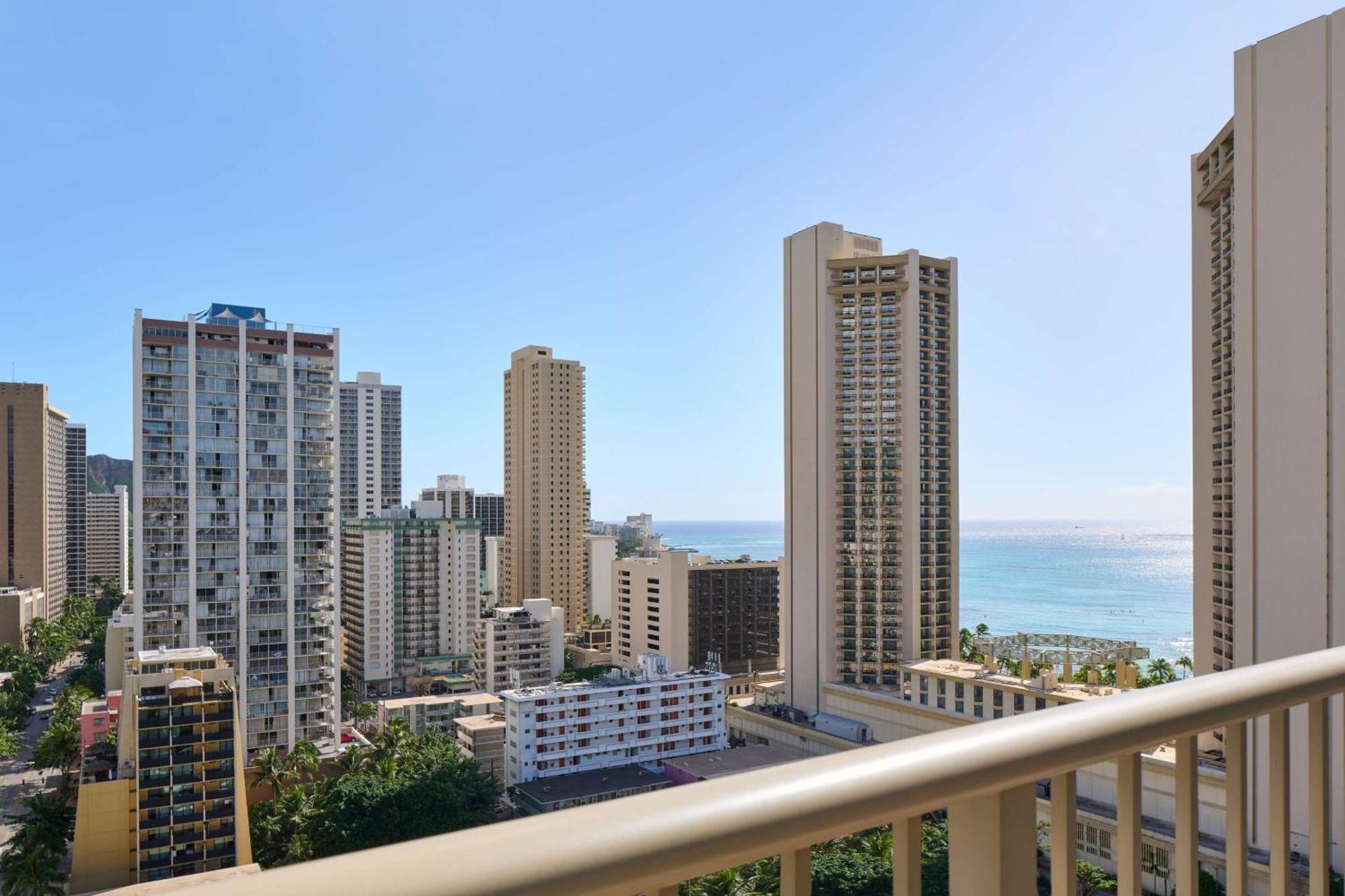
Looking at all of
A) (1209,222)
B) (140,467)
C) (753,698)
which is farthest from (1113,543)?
(140,467)

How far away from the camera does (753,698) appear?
22734mm

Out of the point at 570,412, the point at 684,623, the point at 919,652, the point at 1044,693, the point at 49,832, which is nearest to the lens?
the point at 49,832

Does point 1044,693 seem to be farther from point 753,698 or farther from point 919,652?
point 753,698

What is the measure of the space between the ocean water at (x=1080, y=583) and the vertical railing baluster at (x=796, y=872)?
30587 millimetres

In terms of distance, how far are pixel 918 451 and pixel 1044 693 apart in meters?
6.93

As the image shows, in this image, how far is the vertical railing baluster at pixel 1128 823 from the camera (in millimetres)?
635

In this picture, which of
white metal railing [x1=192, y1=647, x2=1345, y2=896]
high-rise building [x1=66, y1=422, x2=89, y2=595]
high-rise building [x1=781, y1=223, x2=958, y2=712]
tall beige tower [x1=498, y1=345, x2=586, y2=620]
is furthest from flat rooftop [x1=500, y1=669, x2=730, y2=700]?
high-rise building [x1=66, y1=422, x2=89, y2=595]

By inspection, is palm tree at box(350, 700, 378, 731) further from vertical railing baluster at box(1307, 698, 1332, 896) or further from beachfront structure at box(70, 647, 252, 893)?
vertical railing baluster at box(1307, 698, 1332, 896)

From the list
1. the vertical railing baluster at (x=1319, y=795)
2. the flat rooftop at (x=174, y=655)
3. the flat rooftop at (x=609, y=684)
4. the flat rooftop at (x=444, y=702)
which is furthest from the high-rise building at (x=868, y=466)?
the vertical railing baluster at (x=1319, y=795)

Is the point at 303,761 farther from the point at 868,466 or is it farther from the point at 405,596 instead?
the point at 405,596

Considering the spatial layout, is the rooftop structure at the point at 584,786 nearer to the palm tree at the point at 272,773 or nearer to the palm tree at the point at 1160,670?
the palm tree at the point at 272,773

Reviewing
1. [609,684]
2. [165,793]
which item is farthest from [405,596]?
[165,793]

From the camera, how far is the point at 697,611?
27.7 metres

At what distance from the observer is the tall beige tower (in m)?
35.1
